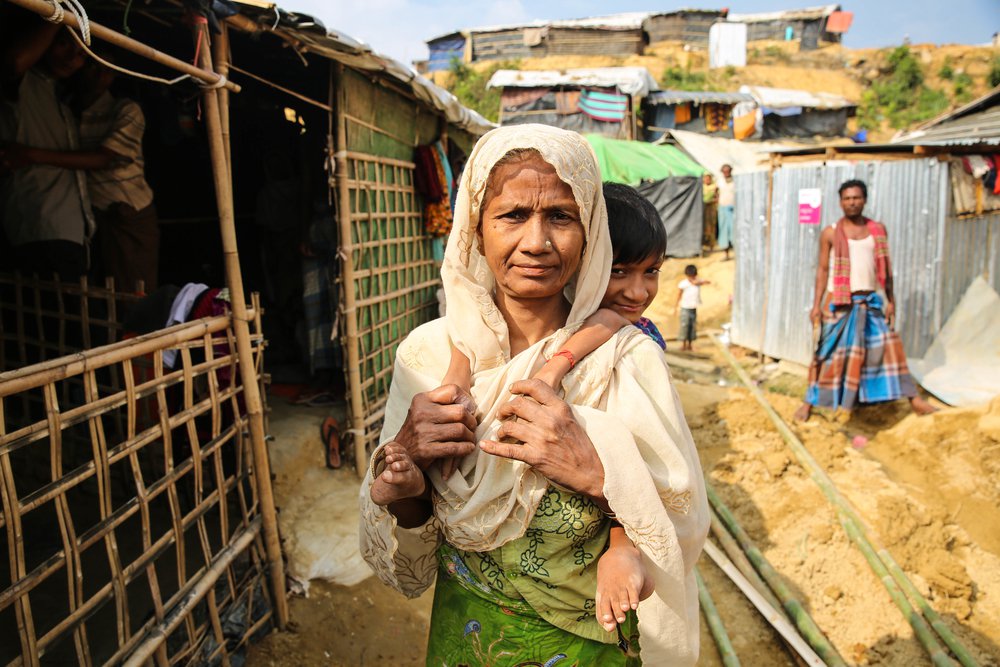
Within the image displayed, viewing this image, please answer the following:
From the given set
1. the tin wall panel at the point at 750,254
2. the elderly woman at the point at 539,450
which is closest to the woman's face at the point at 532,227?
the elderly woman at the point at 539,450

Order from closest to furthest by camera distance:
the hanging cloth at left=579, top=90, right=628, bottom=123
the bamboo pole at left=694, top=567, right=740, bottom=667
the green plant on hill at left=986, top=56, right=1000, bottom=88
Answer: the bamboo pole at left=694, top=567, right=740, bottom=667 → the hanging cloth at left=579, top=90, right=628, bottom=123 → the green plant on hill at left=986, top=56, right=1000, bottom=88

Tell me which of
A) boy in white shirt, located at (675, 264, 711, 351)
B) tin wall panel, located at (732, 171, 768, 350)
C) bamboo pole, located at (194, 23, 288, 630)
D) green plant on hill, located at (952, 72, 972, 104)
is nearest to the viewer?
bamboo pole, located at (194, 23, 288, 630)

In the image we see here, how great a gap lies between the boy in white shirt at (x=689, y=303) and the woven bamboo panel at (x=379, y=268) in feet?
14.5

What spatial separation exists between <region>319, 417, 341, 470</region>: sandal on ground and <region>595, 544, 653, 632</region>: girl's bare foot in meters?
3.56

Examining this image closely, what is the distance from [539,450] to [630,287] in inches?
28.8

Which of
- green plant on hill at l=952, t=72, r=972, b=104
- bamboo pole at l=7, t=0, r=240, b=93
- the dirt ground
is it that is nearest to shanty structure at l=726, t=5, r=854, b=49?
green plant on hill at l=952, t=72, r=972, b=104

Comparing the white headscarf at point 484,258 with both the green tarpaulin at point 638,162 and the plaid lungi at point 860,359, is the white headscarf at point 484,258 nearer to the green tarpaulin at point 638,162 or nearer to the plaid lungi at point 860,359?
the plaid lungi at point 860,359

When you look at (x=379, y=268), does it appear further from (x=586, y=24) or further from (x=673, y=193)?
(x=586, y=24)

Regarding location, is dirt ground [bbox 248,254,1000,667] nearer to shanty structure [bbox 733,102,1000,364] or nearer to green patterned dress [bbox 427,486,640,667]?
shanty structure [bbox 733,102,1000,364]

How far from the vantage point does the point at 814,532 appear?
12.8ft

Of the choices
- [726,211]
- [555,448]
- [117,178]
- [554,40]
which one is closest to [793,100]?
[726,211]

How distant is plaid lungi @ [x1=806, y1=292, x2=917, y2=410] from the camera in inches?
219

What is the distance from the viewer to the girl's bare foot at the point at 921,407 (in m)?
5.70

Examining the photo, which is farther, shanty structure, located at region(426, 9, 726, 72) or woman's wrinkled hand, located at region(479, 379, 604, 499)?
shanty structure, located at region(426, 9, 726, 72)
